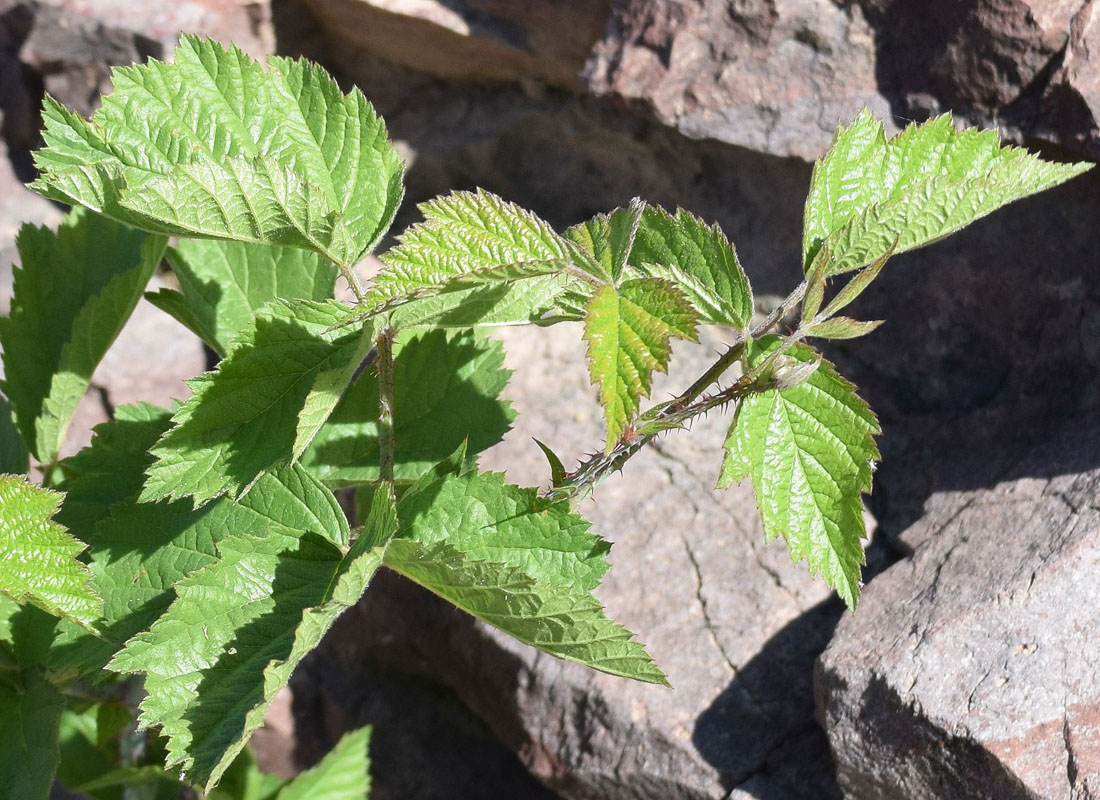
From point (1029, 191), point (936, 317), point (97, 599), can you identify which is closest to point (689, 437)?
point (936, 317)

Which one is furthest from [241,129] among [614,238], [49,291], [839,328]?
[839,328]

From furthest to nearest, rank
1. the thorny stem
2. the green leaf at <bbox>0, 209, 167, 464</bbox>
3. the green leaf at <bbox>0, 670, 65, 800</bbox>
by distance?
the green leaf at <bbox>0, 209, 167, 464</bbox>
the green leaf at <bbox>0, 670, 65, 800</bbox>
the thorny stem

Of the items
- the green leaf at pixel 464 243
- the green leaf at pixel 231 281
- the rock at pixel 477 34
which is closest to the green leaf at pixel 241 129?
the green leaf at pixel 464 243

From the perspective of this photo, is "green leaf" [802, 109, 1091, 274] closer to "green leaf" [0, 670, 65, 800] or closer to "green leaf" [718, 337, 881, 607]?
"green leaf" [718, 337, 881, 607]

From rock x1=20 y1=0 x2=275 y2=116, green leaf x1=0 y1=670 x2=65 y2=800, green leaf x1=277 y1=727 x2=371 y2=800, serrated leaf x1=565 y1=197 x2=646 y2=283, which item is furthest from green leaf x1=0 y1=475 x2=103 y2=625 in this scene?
rock x1=20 y1=0 x2=275 y2=116

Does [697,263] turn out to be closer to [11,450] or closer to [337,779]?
[11,450]

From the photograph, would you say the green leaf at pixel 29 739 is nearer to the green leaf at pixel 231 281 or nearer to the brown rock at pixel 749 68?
the green leaf at pixel 231 281
